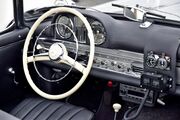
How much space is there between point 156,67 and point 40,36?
2.54ft

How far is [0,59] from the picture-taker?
1.97 m

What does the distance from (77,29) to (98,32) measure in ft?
0.45

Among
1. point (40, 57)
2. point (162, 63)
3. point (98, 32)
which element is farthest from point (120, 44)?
point (40, 57)

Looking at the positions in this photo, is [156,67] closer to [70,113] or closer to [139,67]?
[139,67]

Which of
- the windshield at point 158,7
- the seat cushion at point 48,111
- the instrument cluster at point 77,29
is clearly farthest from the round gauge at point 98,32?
the seat cushion at point 48,111

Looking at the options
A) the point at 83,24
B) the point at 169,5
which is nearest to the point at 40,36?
the point at 83,24

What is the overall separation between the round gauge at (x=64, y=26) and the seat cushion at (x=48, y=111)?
1.43 ft

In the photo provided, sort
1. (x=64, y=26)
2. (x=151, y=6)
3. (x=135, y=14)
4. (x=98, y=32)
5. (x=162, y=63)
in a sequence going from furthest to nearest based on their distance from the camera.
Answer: (x=151, y=6) → (x=64, y=26) → (x=98, y=32) → (x=135, y=14) → (x=162, y=63)

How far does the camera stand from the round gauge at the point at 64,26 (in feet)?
6.21

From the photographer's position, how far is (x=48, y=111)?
197cm

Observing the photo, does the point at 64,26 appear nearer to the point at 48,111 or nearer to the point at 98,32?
the point at 98,32

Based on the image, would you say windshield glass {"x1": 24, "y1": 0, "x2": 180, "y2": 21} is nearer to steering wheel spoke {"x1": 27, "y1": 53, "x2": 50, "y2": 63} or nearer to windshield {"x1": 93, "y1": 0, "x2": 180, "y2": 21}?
windshield {"x1": 93, "y1": 0, "x2": 180, "y2": 21}

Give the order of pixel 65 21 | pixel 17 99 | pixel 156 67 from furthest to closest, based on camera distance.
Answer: pixel 17 99, pixel 65 21, pixel 156 67

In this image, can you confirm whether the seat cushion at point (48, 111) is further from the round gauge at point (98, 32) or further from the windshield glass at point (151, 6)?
the windshield glass at point (151, 6)
